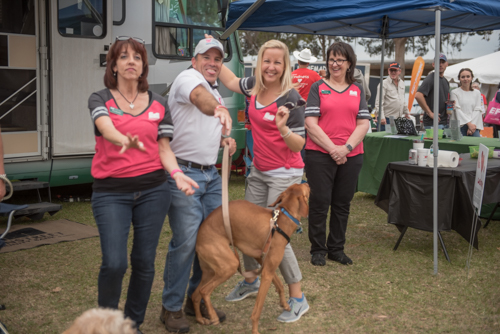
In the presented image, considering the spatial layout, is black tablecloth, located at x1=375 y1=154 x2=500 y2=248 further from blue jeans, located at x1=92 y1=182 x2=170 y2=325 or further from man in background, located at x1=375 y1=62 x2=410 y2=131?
man in background, located at x1=375 y1=62 x2=410 y2=131

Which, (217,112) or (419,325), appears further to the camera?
(419,325)

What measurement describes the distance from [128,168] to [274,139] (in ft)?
4.00

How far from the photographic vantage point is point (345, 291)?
4.00m

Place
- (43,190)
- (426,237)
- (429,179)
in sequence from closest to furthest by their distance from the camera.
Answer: (429,179) → (426,237) → (43,190)

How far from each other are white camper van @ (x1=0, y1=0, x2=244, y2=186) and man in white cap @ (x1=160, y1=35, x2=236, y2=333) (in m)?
3.66

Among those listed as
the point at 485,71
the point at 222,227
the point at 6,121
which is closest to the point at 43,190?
the point at 6,121

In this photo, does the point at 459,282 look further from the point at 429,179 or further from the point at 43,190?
the point at 43,190

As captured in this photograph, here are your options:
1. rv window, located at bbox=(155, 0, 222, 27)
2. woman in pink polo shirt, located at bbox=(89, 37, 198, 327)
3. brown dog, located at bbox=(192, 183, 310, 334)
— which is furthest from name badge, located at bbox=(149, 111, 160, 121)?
rv window, located at bbox=(155, 0, 222, 27)

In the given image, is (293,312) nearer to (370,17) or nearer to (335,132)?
(335,132)

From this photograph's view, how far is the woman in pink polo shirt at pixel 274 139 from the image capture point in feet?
11.0

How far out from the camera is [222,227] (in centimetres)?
→ 307

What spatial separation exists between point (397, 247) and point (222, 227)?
2678mm

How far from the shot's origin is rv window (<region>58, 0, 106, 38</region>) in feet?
20.3

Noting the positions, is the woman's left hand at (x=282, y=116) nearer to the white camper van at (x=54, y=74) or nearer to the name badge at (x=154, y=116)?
the name badge at (x=154, y=116)
